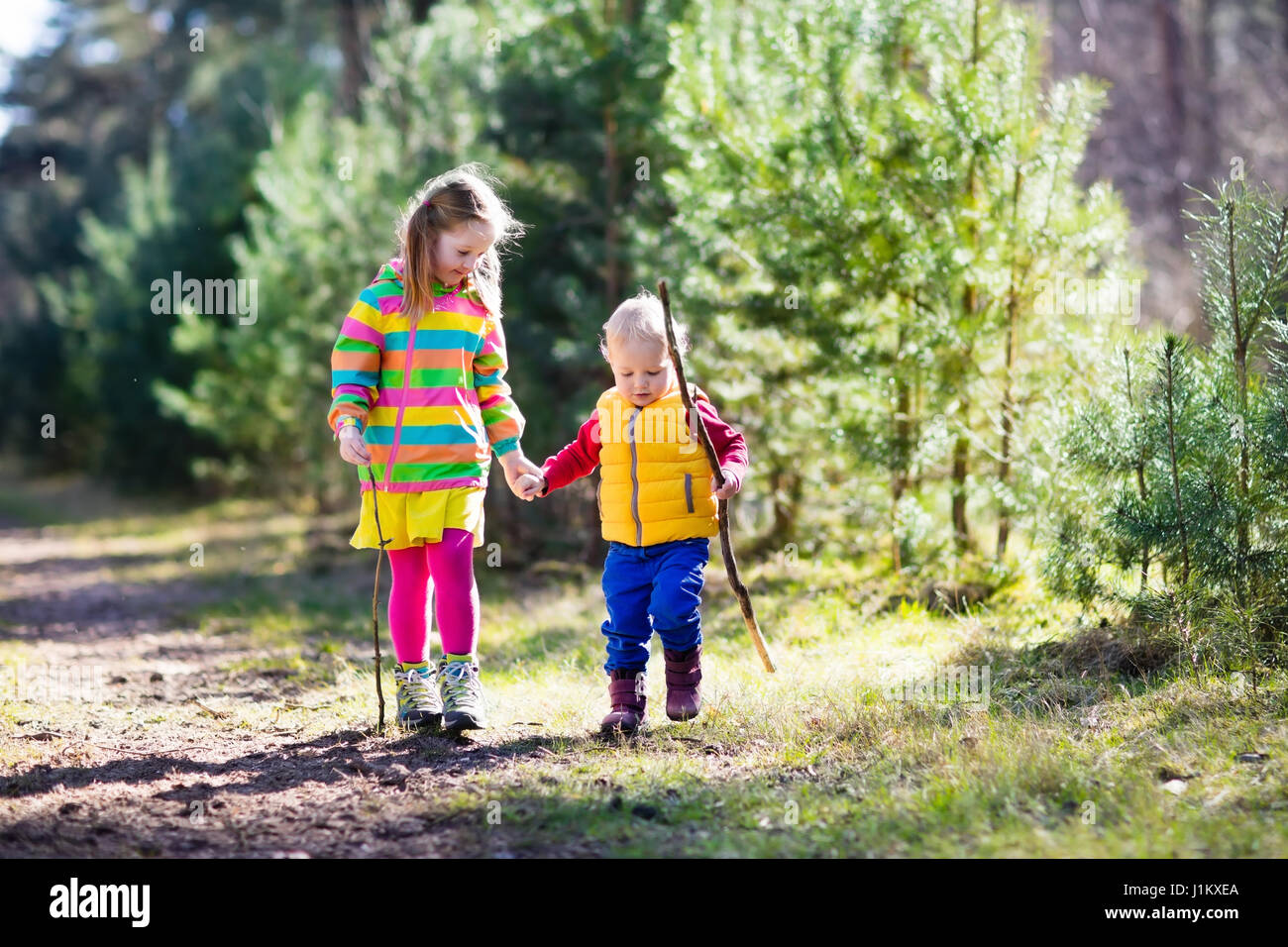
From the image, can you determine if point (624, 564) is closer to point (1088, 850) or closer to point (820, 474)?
point (1088, 850)

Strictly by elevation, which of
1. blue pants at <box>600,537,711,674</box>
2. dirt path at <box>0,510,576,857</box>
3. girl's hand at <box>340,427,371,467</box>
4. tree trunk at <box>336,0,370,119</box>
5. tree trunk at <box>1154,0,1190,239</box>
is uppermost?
tree trunk at <box>336,0,370,119</box>

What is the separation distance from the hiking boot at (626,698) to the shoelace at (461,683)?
49 centimetres

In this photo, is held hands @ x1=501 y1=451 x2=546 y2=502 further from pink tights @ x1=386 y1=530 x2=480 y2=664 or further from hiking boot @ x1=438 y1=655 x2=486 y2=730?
hiking boot @ x1=438 y1=655 x2=486 y2=730

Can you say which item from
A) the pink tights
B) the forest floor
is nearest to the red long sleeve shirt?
the pink tights

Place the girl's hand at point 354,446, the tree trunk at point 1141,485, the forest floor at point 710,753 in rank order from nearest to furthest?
1. the forest floor at point 710,753
2. the girl's hand at point 354,446
3. the tree trunk at point 1141,485

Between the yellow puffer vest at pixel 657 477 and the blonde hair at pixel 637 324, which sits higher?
the blonde hair at pixel 637 324

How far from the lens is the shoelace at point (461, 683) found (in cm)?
425

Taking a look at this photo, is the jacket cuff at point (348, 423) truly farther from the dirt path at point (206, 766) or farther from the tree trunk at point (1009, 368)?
the tree trunk at point (1009, 368)

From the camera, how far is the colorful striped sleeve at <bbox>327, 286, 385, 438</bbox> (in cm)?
416

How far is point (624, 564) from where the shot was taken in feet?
14.0

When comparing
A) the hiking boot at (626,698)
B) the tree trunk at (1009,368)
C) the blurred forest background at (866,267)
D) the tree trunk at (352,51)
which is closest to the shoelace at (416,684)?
the hiking boot at (626,698)

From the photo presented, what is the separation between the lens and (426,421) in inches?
167

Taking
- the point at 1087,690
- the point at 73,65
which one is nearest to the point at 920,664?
the point at 1087,690
